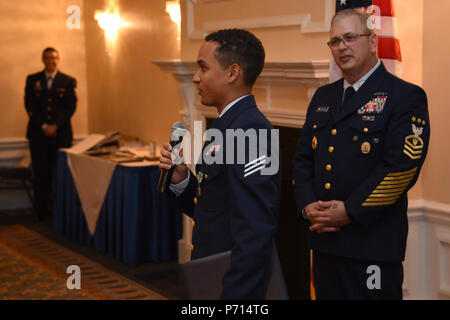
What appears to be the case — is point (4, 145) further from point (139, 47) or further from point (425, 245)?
point (425, 245)

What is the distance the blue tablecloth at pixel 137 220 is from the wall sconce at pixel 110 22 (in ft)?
7.55

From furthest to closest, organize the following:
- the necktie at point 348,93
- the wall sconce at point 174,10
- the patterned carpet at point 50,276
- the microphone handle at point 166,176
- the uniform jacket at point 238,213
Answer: the wall sconce at point 174,10
the patterned carpet at point 50,276
the necktie at point 348,93
the microphone handle at point 166,176
the uniform jacket at point 238,213

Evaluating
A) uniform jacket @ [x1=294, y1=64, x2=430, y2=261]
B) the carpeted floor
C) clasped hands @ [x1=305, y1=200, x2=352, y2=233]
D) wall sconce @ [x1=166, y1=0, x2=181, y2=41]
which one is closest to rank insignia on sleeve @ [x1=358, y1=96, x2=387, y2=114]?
uniform jacket @ [x1=294, y1=64, x2=430, y2=261]

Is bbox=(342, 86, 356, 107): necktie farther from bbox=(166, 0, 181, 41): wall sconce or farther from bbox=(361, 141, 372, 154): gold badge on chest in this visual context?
bbox=(166, 0, 181, 41): wall sconce

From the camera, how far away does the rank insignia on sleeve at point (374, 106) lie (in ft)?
8.55

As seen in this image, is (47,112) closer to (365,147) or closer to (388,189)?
(365,147)

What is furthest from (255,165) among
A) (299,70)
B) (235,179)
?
(299,70)

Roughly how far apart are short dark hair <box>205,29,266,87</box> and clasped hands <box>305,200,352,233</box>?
784 millimetres

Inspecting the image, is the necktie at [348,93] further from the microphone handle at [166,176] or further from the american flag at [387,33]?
the microphone handle at [166,176]

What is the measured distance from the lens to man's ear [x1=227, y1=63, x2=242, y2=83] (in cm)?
199

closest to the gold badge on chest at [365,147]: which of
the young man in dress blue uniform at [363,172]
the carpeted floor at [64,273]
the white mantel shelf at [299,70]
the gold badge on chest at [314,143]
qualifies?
the young man in dress blue uniform at [363,172]

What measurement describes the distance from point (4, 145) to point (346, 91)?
5676mm

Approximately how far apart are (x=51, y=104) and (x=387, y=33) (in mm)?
4583
